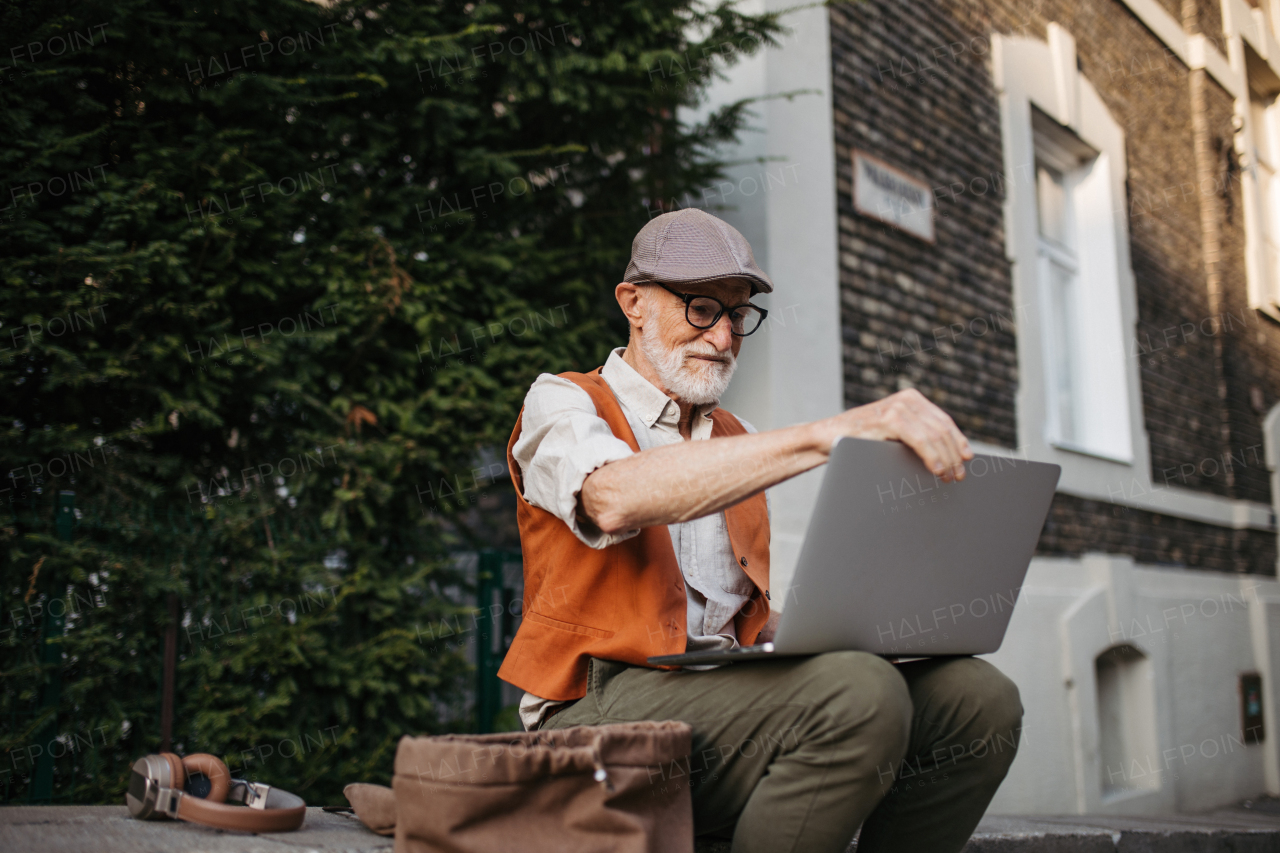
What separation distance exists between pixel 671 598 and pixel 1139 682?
5.57 m

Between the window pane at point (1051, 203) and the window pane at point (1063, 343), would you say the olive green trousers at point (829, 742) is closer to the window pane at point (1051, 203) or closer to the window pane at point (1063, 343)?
the window pane at point (1063, 343)

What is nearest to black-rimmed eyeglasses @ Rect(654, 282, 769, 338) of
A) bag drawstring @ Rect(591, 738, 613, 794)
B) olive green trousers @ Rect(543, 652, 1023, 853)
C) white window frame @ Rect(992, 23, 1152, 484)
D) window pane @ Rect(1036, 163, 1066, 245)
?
olive green trousers @ Rect(543, 652, 1023, 853)

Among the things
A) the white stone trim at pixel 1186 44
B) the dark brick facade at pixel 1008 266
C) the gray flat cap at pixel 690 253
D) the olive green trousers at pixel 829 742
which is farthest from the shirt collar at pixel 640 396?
the white stone trim at pixel 1186 44

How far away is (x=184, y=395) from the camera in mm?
2895

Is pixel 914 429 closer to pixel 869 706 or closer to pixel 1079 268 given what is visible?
pixel 869 706

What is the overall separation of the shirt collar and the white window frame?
4286 millimetres

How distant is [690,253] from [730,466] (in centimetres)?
68

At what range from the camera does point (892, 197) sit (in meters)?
5.34

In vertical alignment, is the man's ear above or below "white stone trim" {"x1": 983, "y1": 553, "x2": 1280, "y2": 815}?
above

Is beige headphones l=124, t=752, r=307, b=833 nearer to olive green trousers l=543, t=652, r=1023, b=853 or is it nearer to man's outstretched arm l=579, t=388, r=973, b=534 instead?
olive green trousers l=543, t=652, r=1023, b=853

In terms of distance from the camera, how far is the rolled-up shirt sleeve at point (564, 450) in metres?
1.78

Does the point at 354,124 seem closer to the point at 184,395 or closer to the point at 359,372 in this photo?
the point at 359,372

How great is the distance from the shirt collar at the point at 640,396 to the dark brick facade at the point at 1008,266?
276cm

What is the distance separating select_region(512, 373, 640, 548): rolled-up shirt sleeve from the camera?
1775mm
